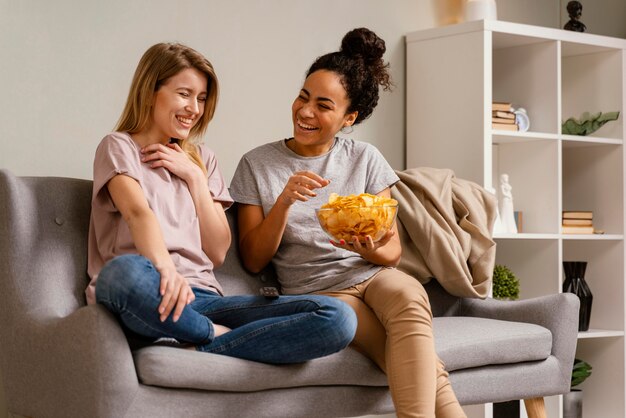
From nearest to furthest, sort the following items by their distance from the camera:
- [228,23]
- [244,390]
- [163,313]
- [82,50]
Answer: [163,313], [244,390], [82,50], [228,23]

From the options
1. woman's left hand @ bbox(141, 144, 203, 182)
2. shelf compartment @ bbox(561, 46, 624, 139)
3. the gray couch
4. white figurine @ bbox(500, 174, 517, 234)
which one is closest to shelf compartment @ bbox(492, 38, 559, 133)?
shelf compartment @ bbox(561, 46, 624, 139)

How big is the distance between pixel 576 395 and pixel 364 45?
6.72ft

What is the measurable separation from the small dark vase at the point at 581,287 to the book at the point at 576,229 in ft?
0.43

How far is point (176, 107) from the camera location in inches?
94.0

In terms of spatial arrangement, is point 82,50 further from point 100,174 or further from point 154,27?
Result: point 100,174

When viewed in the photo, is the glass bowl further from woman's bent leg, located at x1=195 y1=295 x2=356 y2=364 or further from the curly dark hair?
the curly dark hair

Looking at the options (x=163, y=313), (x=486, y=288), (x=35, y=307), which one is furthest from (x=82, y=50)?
(x=486, y=288)

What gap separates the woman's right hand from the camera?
1972mm

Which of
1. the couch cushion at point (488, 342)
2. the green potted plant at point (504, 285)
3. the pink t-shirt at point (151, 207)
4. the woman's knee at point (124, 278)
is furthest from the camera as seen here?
the green potted plant at point (504, 285)

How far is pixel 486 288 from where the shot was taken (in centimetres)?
313

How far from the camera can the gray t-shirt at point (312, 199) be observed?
262 cm

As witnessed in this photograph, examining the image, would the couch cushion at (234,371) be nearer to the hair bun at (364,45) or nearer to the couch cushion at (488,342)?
the couch cushion at (488,342)

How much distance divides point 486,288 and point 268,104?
1.07 metres

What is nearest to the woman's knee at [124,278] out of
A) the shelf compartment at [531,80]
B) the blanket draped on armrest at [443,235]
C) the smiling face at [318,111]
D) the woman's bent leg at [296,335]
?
the woman's bent leg at [296,335]
